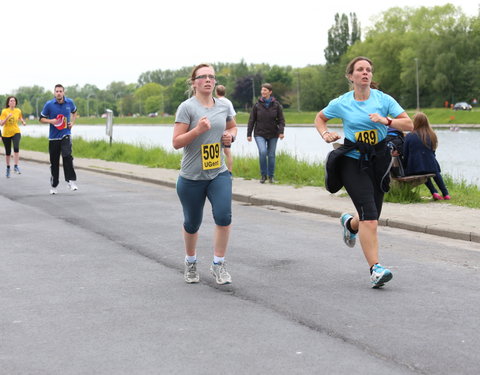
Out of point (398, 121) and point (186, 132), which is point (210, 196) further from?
point (398, 121)

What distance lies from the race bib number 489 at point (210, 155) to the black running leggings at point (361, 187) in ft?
3.39

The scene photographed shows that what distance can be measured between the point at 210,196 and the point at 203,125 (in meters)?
0.67

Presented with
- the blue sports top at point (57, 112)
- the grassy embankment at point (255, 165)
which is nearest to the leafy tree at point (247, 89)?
the grassy embankment at point (255, 165)

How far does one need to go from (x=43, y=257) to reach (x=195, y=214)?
221 centimetres

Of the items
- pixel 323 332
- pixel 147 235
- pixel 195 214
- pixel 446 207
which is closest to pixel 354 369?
pixel 323 332

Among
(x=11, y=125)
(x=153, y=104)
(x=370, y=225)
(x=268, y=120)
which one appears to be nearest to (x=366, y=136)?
(x=370, y=225)

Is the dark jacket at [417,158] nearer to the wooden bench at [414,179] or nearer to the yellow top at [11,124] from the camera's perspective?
the wooden bench at [414,179]

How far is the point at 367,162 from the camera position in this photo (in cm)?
659

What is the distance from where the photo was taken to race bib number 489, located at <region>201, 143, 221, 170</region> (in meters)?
6.46

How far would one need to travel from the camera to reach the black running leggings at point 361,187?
6574 mm

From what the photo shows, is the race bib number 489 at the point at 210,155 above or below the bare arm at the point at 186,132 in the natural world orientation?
below

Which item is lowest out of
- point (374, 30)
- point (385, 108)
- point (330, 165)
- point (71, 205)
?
point (71, 205)

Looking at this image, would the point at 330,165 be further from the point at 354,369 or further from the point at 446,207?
the point at 446,207

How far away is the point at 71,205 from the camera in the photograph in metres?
13.0
